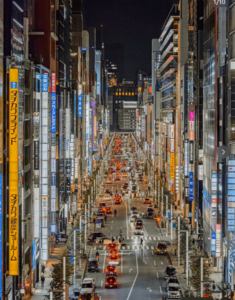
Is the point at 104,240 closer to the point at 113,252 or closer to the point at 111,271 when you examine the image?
the point at 113,252

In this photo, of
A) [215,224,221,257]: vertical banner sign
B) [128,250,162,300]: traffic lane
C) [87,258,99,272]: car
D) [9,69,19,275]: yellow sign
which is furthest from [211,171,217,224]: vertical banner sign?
[9,69,19,275]: yellow sign

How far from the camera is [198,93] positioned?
74750 mm

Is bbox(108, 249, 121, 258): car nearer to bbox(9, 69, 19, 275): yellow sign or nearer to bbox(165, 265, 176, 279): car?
bbox(165, 265, 176, 279): car

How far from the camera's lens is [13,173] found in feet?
135

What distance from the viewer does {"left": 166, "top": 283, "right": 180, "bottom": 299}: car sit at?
48.8 m

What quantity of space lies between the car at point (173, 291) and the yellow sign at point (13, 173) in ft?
41.3

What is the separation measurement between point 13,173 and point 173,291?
606 inches

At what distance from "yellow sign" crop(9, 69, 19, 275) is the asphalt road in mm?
11820

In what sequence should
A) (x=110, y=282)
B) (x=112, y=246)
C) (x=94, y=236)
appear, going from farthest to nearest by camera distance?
1. (x=94, y=236)
2. (x=112, y=246)
3. (x=110, y=282)

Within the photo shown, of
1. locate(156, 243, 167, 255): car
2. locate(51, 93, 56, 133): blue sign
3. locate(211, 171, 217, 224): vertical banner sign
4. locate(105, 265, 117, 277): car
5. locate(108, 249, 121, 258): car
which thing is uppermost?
locate(51, 93, 56, 133): blue sign

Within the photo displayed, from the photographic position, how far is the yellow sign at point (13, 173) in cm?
4066

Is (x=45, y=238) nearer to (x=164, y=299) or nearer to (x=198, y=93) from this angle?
(x=164, y=299)

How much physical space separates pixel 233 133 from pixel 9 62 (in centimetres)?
2020

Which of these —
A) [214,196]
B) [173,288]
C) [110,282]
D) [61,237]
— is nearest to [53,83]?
[61,237]
